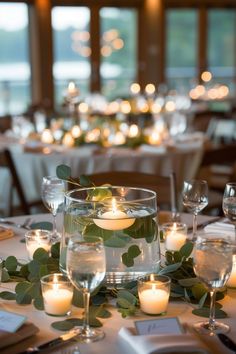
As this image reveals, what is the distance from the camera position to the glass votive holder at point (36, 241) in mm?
1930

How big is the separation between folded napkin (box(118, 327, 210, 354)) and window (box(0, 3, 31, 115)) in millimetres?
8873

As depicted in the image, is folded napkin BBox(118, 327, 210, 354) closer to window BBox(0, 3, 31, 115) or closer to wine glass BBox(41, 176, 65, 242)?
wine glass BBox(41, 176, 65, 242)

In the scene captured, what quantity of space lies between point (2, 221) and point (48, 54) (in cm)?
796

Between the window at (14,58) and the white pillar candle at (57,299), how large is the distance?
8.66 meters

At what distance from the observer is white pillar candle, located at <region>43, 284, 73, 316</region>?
1.53 m

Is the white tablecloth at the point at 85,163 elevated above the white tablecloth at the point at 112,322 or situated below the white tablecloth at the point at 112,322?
below

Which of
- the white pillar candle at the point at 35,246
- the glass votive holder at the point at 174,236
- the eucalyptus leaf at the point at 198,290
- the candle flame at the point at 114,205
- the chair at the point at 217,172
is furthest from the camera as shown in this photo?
the chair at the point at 217,172

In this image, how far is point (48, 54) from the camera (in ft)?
33.2

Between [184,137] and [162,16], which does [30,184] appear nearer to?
[184,137]

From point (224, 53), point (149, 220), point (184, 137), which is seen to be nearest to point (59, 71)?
point (224, 53)

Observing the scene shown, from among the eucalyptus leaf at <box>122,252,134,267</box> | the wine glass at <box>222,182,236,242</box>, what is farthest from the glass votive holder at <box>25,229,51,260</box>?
the wine glass at <box>222,182,236,242</box>

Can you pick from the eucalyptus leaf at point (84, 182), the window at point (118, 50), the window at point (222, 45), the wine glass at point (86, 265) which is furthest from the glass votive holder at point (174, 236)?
the window at point (222, 45)

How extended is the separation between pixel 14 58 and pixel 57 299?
29.4ft

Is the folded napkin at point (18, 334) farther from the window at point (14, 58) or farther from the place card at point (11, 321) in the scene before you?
the window at point (14, 58)
